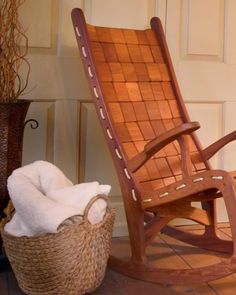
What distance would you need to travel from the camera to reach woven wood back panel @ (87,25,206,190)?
6.34 feet

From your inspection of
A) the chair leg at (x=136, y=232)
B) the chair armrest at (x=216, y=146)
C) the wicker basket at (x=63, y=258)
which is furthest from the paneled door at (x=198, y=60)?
the wicker basket at (x=63, y=258)

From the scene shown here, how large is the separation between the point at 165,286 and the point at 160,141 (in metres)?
0.56

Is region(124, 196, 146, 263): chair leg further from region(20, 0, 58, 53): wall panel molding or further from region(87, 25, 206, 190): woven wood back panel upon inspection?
region(20, 0, 58, 53): wall panel molding

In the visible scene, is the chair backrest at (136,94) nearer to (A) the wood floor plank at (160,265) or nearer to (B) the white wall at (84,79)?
(B) the white wall at (84,79)

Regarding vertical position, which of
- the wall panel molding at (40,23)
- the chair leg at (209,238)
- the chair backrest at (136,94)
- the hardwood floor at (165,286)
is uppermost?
the wall panel molding at (40,23)

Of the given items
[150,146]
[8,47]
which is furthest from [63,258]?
[8,47]

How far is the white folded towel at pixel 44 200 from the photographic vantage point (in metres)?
1.51

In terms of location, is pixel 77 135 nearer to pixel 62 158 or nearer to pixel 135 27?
pixel 62 158

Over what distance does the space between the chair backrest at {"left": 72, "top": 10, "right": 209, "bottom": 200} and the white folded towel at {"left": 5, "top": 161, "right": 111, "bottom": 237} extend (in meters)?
0.24

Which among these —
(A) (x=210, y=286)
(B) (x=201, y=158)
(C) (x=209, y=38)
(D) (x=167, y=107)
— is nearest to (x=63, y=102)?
(D) (x=167, y=107)

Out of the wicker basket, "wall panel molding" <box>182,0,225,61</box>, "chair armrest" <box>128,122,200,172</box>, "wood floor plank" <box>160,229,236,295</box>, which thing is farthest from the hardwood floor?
"wall panel molding" <box>182,0,225,61</box>

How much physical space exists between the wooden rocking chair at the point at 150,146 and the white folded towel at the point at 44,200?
222 millimetres

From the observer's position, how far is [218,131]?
8.30 ft

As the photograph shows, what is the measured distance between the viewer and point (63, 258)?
1524 mm
